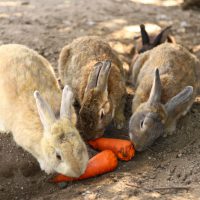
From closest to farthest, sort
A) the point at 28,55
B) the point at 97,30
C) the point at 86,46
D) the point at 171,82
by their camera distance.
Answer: the point at 28,55
the point at 171,82
the point at 86,46
the point at 97,30

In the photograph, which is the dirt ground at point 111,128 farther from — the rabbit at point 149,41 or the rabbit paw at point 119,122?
the rabbit at point 149,41

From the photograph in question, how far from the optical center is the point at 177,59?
6965mm

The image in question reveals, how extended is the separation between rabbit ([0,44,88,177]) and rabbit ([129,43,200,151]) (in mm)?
986

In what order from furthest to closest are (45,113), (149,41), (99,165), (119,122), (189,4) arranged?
(189,4), (149,41), (119,122), (99,165), (45,113)

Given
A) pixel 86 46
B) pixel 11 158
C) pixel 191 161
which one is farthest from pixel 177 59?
pixel 11 158

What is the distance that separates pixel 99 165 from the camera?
565 centimetres

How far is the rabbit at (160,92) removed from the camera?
19.6ft

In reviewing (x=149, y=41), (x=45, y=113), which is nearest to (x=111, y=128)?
(x=45, y=113)

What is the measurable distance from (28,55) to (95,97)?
1.04 meters

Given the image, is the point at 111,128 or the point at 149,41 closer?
the point at 111,128

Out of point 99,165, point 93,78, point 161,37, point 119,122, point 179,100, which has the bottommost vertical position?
→ point 99,165

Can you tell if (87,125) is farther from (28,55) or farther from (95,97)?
(28,55)

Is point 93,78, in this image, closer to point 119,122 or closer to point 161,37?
point 119,122

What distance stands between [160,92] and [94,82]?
2.85 feet
